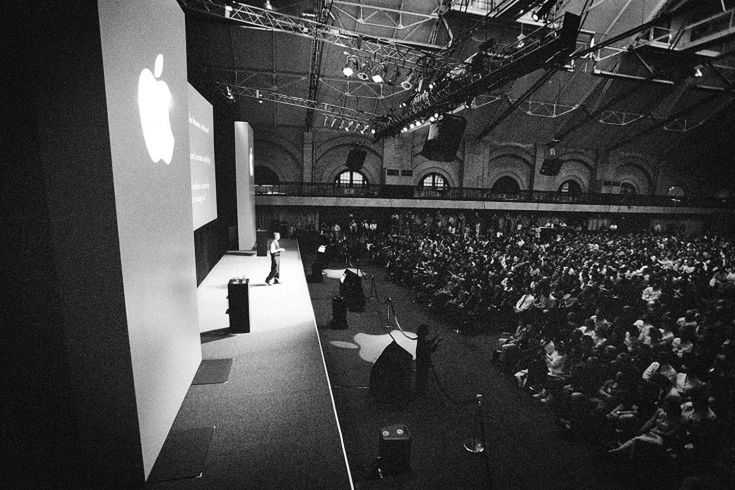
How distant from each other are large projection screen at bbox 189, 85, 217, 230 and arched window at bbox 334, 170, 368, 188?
12986 mm

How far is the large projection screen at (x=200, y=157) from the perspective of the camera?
6.86 metres

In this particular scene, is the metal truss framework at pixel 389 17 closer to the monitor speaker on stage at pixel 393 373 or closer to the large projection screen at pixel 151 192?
the large projection screen at pixel 151 192

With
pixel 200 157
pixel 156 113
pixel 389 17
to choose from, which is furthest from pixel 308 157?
pixel 156 113

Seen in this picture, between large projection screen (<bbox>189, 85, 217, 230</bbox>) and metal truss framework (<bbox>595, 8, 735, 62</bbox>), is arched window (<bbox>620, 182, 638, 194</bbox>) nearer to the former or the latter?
metal truss framework (<bbox>595, 8, 735, 62</bbox>)

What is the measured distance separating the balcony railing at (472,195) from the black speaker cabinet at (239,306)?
44.4 feet

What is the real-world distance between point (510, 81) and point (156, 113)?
9.51m

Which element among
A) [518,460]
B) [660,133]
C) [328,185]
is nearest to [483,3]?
[328,185]

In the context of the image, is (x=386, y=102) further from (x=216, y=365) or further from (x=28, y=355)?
(x=28, y=355)

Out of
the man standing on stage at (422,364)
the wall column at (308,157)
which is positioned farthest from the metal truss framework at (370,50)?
the man standing on stage at (422,364)

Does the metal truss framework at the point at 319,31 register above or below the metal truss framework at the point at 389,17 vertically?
below

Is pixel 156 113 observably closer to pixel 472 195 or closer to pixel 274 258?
pixel 274 258

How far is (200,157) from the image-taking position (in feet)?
24.8

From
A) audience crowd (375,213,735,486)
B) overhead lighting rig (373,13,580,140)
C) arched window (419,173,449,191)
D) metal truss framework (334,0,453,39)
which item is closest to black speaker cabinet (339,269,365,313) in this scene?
audience crowd (375,213,735,486)

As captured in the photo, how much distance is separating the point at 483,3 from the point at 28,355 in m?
16.0
